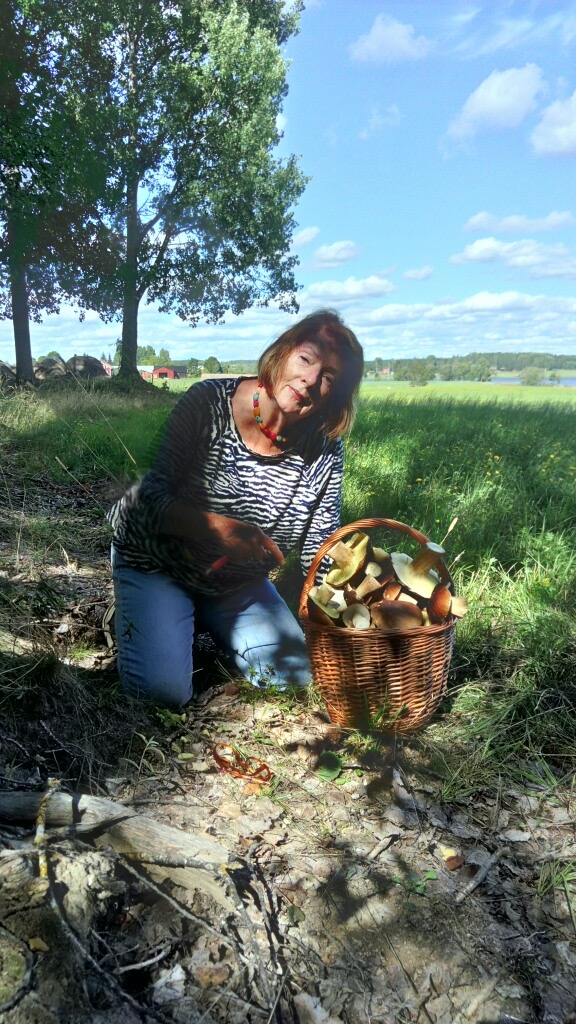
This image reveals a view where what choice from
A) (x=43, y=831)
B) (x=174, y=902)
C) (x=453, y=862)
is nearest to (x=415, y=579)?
(x=453, y=862)

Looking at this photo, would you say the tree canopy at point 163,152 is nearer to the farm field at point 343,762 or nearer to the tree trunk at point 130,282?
the tree trunk at point 130,282

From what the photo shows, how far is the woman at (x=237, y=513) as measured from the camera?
196 centimetres

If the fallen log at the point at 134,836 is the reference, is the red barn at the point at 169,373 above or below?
above

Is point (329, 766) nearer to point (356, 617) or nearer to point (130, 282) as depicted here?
point (356, 617)

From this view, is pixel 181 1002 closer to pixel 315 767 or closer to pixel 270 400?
pixel 315 767

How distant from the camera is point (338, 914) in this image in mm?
1655

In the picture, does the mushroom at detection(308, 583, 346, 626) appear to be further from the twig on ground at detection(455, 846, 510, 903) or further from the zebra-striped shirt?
the twig on ground at detection(455, 846, 510, 903)

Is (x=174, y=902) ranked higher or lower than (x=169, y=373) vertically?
lower

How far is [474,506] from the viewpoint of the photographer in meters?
4.22

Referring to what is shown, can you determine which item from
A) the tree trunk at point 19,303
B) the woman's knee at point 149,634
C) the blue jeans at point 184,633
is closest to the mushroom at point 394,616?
the blue jeans at point 184,633

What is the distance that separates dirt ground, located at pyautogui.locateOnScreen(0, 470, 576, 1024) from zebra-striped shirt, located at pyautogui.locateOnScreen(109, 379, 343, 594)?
55 cm

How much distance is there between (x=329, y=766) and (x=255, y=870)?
0.58 meters

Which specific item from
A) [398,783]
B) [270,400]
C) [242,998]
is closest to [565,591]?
[398,783]

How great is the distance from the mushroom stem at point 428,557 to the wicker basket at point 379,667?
31mm
